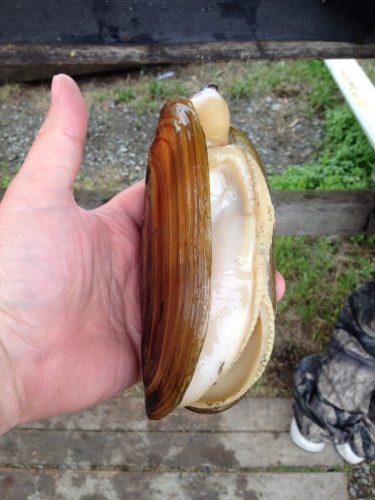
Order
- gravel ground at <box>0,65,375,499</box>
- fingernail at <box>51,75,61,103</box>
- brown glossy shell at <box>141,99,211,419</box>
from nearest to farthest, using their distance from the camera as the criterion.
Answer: brown glossy shell at <box>141,99,211,419</box> < fingernail at <box>51,75,61,103</box> < gravel ground at <box>0,65,375,499</box>

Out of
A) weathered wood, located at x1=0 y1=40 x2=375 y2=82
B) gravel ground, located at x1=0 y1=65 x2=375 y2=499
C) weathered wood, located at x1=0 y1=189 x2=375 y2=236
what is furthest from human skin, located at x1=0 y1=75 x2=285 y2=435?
gravel ground, located at x1=0 y1=65 x2=375 y2=499

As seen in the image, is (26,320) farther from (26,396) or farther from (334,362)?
(334,362)

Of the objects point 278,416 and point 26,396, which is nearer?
point 26,396

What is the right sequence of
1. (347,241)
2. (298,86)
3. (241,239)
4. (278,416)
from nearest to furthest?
1. (241,239)
2. (278,416)
3. (347,241)
4. (298,86)

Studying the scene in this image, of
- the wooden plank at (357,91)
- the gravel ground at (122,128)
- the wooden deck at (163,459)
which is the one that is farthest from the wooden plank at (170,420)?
the gravel ground at (122,128)

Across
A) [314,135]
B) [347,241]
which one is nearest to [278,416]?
[347,241]

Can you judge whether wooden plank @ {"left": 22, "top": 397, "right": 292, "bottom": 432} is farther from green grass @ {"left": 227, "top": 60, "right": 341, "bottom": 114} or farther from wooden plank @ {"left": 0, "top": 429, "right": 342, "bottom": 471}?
green grass @ {"left": 227, "top": 60, "right": 341, "bottom": 114}
